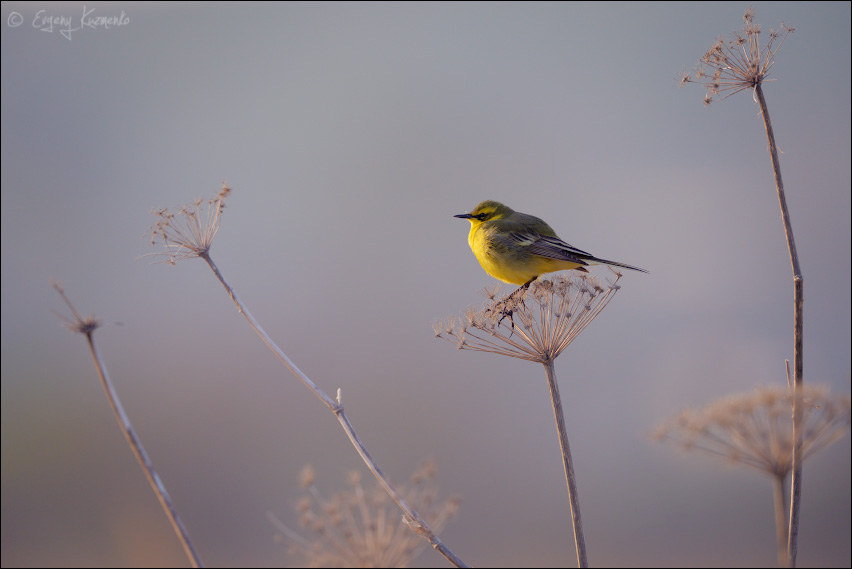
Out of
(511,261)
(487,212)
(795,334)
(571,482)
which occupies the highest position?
(487,212)

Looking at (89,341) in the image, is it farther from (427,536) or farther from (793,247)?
(793,247)

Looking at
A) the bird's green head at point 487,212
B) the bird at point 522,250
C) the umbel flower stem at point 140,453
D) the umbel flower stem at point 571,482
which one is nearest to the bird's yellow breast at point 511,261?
the bird at point 522,250

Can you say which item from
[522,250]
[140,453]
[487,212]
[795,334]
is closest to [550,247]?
[522,250]

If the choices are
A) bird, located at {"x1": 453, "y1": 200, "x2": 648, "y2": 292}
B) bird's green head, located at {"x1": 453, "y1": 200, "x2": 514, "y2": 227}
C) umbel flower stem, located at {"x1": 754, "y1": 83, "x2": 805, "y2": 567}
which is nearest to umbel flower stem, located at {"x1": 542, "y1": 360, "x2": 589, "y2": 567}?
umbel flower stem, located at {"x1": 754, "y1": 83, "x2": 805, "y2": 567}

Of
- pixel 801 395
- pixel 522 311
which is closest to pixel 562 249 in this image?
pixel 522 311

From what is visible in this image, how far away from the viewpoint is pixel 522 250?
2.96 meters

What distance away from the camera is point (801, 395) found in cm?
122

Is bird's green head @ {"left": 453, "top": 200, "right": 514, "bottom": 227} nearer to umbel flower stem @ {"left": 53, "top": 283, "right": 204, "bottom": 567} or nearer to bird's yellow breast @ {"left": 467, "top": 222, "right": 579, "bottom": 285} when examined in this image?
bird's yellow breast @ {"left": 467, "top": 222, "right": 579, "bottom": 285}

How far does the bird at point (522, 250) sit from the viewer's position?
283cm

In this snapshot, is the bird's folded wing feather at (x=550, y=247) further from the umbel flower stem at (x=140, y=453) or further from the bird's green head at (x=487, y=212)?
the umbel flower stem at (x=140, y=453)

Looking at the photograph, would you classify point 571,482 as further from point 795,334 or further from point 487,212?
point 487,212

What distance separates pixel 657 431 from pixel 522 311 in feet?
2.29

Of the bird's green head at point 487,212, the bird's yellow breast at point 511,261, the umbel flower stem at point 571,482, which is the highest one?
the bird's green head at point 487,212

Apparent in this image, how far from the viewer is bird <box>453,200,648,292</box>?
2.83m
